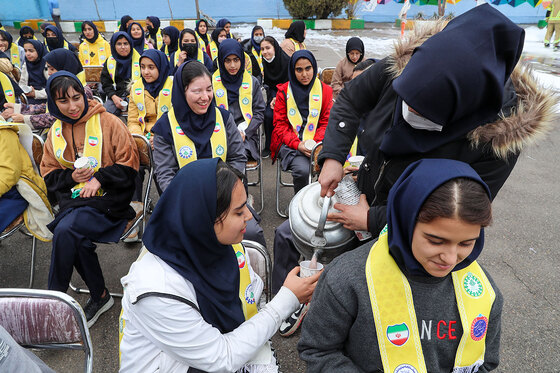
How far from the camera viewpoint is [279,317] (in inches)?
57.0

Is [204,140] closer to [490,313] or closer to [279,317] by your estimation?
[279,317]

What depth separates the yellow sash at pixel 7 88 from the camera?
4237 mm

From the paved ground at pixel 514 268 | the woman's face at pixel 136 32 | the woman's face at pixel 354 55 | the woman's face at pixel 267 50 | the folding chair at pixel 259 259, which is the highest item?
the woman's face at pixel 136 32

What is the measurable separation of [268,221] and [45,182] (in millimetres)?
2005

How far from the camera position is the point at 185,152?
2.90 meters

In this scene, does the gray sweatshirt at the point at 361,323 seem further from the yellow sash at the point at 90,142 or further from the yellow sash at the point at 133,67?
the yellow sash at the point at 133,67

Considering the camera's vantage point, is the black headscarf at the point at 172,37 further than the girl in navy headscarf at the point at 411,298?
Yes

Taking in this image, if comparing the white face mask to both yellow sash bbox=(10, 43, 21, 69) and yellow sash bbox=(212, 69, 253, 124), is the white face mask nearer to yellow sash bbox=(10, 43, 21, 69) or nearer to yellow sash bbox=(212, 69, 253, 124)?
yellow sash bbox=(212, 69, 253, 124)

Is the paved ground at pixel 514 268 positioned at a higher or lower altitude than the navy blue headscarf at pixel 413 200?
lower

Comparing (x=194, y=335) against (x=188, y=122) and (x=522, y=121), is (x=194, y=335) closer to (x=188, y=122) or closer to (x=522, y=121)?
(x=522, y=121)

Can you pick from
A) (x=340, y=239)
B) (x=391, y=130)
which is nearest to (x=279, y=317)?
(x=340, y=239)

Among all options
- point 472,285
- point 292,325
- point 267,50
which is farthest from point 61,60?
point 472,285

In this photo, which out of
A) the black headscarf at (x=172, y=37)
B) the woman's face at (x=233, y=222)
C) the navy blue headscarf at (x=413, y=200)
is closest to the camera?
the navy blue headscarf at (x=413, y=200)

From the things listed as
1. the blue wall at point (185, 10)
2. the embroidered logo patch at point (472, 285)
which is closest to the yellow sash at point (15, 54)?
the embroidered logo patch at point (472, 285)
